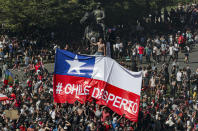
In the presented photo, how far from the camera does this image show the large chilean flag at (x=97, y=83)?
20.2 meters

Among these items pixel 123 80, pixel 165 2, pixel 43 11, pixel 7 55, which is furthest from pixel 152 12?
pixel 123 80

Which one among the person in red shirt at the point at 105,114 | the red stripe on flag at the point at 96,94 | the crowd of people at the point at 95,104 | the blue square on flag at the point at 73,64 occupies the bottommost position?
the crowd of people at the point at 95,104

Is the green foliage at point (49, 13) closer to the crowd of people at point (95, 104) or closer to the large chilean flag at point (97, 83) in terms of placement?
the crowd of people at point (95, 104)

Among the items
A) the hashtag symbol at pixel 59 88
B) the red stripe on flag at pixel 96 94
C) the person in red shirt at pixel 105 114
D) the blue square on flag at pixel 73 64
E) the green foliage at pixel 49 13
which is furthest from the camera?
the green foliage at pixel 49 13

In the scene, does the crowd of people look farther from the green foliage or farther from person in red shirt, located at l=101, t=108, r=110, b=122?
the green foliage

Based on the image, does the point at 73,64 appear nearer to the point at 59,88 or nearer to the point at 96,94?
the point at 59,88

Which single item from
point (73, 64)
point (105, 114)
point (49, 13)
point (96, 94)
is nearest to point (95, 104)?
point (105, 114)

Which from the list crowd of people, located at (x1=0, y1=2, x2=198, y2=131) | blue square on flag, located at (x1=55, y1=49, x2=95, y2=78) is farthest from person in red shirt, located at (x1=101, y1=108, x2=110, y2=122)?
blue square on flag, located at (x1=55, y1=49, x2=95, y2=78)

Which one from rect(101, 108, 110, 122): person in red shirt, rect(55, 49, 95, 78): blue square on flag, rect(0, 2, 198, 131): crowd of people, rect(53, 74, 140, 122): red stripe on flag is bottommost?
rect(0, 2, 198, 131): crowd of people

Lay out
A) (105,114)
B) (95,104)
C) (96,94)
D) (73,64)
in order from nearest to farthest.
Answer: (96,94) < (73,64) < (105,114) < (95,104)

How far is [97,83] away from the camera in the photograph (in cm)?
2066

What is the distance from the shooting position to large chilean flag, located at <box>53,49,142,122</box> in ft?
66.3

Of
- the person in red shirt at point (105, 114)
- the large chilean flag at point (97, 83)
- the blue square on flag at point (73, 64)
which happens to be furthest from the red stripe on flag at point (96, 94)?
the person in red shirt at point (105, 114)

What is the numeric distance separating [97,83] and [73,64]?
118cm
